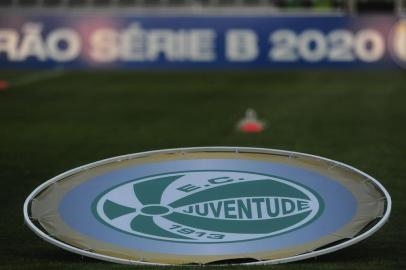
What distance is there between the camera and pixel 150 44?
21.8 m

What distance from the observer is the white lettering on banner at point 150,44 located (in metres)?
21.7

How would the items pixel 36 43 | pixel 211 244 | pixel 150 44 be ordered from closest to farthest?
pixel 211 244, pixel 36 43, pixel 150 44

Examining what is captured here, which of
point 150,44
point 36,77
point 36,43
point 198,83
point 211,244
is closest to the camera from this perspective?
point 211,244

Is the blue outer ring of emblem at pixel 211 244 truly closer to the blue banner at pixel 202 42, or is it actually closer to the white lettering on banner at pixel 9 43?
the blue banner at pixel 202 42

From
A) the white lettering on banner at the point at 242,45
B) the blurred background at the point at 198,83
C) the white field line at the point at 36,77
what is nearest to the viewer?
the blurred background at the point at 198,83

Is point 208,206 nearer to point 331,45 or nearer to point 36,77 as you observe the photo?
point 36,77

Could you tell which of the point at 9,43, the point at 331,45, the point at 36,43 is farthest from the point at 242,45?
the point at 9,43

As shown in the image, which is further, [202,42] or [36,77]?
[202,42]

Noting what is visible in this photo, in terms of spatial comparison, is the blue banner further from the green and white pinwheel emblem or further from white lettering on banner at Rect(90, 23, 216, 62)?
the green and white pinwheel emblem

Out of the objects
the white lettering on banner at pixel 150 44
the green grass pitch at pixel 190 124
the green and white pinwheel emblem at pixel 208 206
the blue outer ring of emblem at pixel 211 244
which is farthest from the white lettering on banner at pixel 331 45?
the green and white pinwheel emblem at pixel 208 206

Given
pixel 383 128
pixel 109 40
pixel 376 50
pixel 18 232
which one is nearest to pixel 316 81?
pixel 376 50

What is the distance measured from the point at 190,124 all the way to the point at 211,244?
A: 8150 mm

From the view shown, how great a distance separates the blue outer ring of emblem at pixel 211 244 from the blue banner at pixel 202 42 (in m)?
15.2

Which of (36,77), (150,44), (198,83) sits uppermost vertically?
(150,44)
